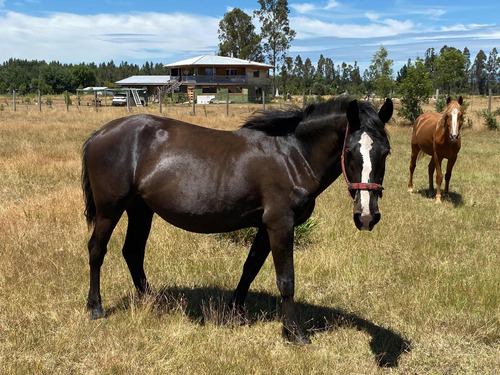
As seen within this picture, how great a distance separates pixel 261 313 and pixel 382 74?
39026mm

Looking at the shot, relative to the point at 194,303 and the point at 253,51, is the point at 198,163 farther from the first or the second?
the point at 253,51

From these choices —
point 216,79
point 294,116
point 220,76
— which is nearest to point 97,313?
point 294,116

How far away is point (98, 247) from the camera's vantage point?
4234 millimetres

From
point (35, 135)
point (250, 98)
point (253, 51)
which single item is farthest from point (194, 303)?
point (253, 51)

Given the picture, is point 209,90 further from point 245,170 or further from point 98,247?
point 245,170

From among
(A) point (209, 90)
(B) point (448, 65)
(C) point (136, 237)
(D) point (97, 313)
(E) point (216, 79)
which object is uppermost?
(B) point (448, 65)

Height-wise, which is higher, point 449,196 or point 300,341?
point 449,196

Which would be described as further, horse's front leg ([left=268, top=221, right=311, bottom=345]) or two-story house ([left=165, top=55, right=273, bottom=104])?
two-story house ([left=165, top=55, right=273, bottom=104])

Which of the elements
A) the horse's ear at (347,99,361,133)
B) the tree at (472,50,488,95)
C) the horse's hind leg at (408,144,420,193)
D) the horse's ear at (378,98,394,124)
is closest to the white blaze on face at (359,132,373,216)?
the horse's ear at (347,99,361,133)

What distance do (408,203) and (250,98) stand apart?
4418 centimetres

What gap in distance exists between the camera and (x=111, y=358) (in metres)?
3.49

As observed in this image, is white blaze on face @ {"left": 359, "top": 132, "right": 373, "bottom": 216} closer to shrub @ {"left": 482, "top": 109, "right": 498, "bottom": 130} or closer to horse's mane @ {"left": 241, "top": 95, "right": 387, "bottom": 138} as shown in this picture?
horse's mane @ {"left": 241, "top": 95, "right": 387, "bottom": 138}

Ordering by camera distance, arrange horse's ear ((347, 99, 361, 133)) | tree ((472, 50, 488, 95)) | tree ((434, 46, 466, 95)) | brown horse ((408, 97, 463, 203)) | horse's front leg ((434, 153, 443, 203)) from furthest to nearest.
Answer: tree ((472, 50, 488, 95)), tree ((434, 46, 466, 95)), horse's front leg ((434, 153, 443, 203)), brown horse ((408, 97, 463, 203)), horse's ear ((347, 99, 361, 133))

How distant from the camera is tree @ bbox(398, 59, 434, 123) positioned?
23.3m
